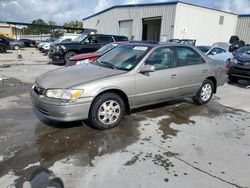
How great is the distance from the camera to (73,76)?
4289 millimetres

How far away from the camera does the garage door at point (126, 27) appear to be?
88.7 feet

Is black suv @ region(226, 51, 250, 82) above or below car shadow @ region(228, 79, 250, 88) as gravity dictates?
above

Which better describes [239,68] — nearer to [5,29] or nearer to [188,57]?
[188,57]

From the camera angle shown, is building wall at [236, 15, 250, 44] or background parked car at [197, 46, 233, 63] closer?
background parked car at [197, 46, 233, 63]

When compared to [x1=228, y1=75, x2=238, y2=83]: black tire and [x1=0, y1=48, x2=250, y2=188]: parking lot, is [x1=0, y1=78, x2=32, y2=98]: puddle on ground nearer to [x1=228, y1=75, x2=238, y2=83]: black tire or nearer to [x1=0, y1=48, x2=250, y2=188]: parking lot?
[x1=0, y1=48, x2=250, y2=188]: parking lot

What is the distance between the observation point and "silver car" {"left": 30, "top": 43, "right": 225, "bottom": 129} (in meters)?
3.92

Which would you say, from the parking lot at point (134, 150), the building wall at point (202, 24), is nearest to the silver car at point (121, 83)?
the parking lot at point (134, 150)

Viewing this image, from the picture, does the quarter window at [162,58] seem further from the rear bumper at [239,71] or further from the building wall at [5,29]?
the building wall at [5,29]

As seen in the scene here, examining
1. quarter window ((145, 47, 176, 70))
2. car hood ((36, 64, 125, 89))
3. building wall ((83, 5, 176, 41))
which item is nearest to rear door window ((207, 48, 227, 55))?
quarter window ((145, 47, 176, 70))

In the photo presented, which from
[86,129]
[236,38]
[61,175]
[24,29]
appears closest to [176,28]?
[236,38]

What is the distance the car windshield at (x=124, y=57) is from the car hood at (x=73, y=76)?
0.24 m

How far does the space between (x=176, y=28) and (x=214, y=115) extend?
17.5m

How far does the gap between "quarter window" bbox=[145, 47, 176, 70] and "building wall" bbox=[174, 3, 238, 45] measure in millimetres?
17439

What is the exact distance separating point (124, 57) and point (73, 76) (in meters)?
1.23
